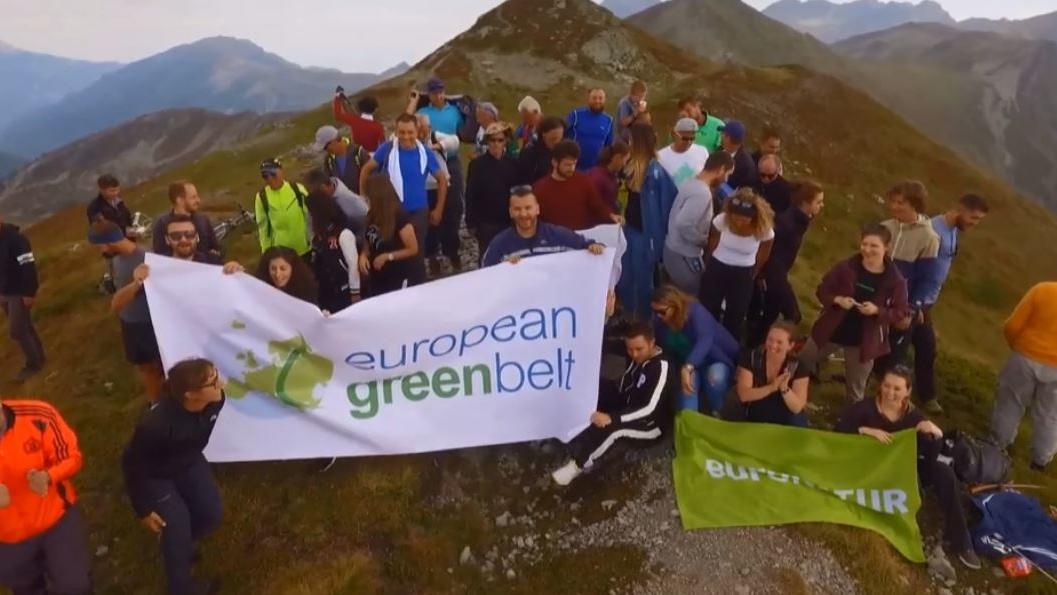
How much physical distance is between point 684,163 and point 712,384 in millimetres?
3563

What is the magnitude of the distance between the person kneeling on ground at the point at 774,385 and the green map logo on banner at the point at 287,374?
5.27 m

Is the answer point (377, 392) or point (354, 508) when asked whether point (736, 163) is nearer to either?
point (377, 392)

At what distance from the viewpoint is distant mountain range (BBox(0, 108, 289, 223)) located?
14275 centimetres

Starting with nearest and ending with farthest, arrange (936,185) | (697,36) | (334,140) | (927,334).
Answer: (927,334) → (334,140) → (936,185) → (697,36)

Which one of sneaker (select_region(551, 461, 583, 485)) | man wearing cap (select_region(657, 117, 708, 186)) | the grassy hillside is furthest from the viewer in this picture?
man wearing cap (select_region(657, 117, 708, 186))

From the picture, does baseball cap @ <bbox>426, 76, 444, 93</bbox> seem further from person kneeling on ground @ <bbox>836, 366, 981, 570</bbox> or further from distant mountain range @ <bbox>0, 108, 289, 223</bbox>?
distant mountain range @ <bbox>0, 108, 289, 223</bbox>

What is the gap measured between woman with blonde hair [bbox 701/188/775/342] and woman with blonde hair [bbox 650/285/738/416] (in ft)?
2.89

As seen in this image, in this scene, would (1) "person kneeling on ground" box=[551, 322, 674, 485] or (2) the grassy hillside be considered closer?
(2) the grassy hillside

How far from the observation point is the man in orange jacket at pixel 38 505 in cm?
558

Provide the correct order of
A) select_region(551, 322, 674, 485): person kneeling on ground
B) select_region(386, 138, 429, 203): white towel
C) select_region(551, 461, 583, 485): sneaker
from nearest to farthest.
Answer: select_region(551, 322, 674, 485): person kneeling on ground, select_region(551, 461, 583, 485): sneaker, select_region(386, 138, 429, 203): white towel

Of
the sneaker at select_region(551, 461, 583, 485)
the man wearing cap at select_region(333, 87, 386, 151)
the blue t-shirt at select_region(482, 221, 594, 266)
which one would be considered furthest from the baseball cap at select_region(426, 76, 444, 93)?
the sneaker at select_region(551, 461, 583, 485)

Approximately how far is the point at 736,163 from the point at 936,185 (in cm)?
3418

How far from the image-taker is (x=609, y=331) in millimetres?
9398

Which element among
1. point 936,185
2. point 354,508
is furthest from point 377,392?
point 936,185
